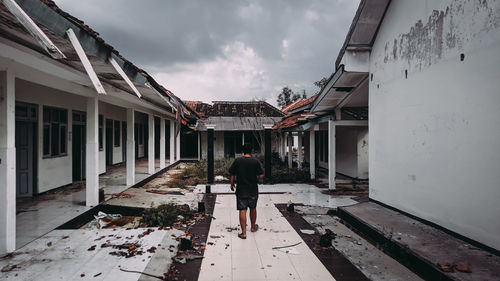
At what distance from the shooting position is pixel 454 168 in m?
4.42

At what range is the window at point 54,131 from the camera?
786 centimetres

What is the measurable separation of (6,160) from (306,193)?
751cm

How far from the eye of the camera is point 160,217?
226 inches

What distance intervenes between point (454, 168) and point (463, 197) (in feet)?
1.49

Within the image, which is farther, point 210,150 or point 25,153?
point 210,150

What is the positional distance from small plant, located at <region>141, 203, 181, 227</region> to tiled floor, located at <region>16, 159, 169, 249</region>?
1404mm

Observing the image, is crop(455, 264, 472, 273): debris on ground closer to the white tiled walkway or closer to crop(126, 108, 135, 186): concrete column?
the white tiled walkway

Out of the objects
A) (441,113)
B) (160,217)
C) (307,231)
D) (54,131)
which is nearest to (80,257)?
(160,217)

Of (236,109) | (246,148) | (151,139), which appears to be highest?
(236,109)

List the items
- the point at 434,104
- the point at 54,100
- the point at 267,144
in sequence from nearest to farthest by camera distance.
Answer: the point at 434,104
the point at 54,100
the point at 267,144

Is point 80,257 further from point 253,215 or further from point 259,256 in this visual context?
point 253,215

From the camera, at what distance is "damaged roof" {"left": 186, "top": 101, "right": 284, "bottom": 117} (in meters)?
21.2

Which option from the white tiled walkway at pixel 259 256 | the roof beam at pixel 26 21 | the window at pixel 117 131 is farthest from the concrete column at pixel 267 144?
the roof beam at pixel 26 21

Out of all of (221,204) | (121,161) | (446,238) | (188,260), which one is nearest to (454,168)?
(446,238)
